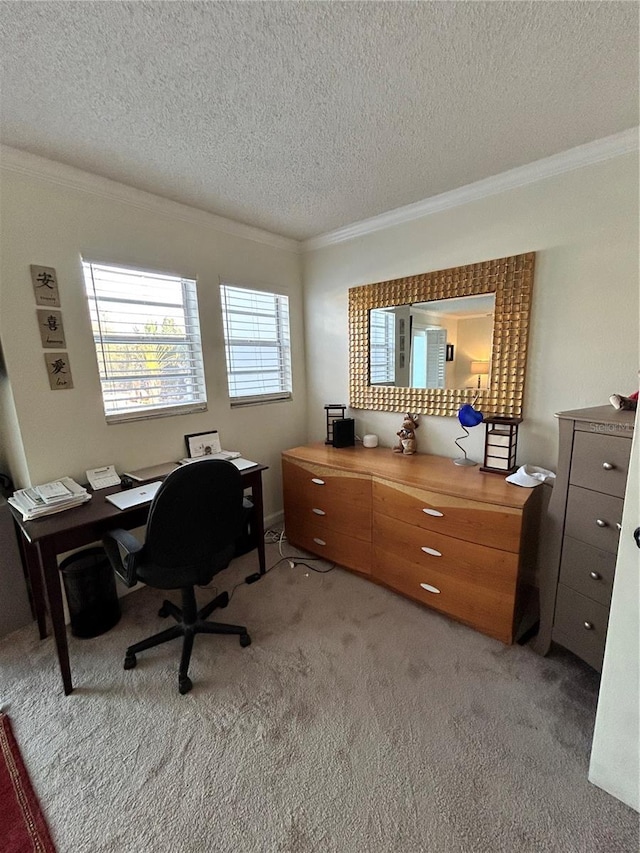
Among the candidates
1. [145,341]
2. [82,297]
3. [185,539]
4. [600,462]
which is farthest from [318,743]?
[82,297]

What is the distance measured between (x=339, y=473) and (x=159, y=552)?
1203mm

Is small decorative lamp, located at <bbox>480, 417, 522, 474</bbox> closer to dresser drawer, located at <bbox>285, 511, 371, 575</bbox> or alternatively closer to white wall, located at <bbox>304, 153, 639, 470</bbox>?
white wall, located at <bbox>304, 153, 639, 470</bbox>

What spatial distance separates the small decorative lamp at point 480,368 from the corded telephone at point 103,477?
7.62ft

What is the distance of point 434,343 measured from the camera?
7.96 ft

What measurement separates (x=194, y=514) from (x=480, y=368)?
1884 mm

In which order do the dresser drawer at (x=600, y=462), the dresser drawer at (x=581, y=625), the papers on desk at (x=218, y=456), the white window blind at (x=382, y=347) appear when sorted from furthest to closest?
the white window blind at (x=382, y=347), the papers on desk at (x=218, y=456), the dresser drawer at (x=581, y=625), the dresser drawer at (x=600, y=462)

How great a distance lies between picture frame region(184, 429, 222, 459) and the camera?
8.29 ft

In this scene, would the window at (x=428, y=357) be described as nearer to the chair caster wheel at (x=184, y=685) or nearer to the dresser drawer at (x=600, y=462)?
the dresser drawer at (x=600, y=462)

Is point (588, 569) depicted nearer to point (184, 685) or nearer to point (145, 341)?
point (184, 685)

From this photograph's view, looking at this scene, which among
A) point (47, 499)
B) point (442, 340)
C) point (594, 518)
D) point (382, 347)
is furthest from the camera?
point (382, 347)

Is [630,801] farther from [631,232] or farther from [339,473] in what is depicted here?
[631,232]

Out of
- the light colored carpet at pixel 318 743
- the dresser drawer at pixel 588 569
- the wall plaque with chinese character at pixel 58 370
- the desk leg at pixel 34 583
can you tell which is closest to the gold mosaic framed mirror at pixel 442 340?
the dresser drawer at pixel 588 569

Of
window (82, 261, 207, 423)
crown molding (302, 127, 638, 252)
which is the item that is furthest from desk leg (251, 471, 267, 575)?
crown molding (302, 127, 638, 252)

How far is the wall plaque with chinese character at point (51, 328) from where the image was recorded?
184 centimetres
